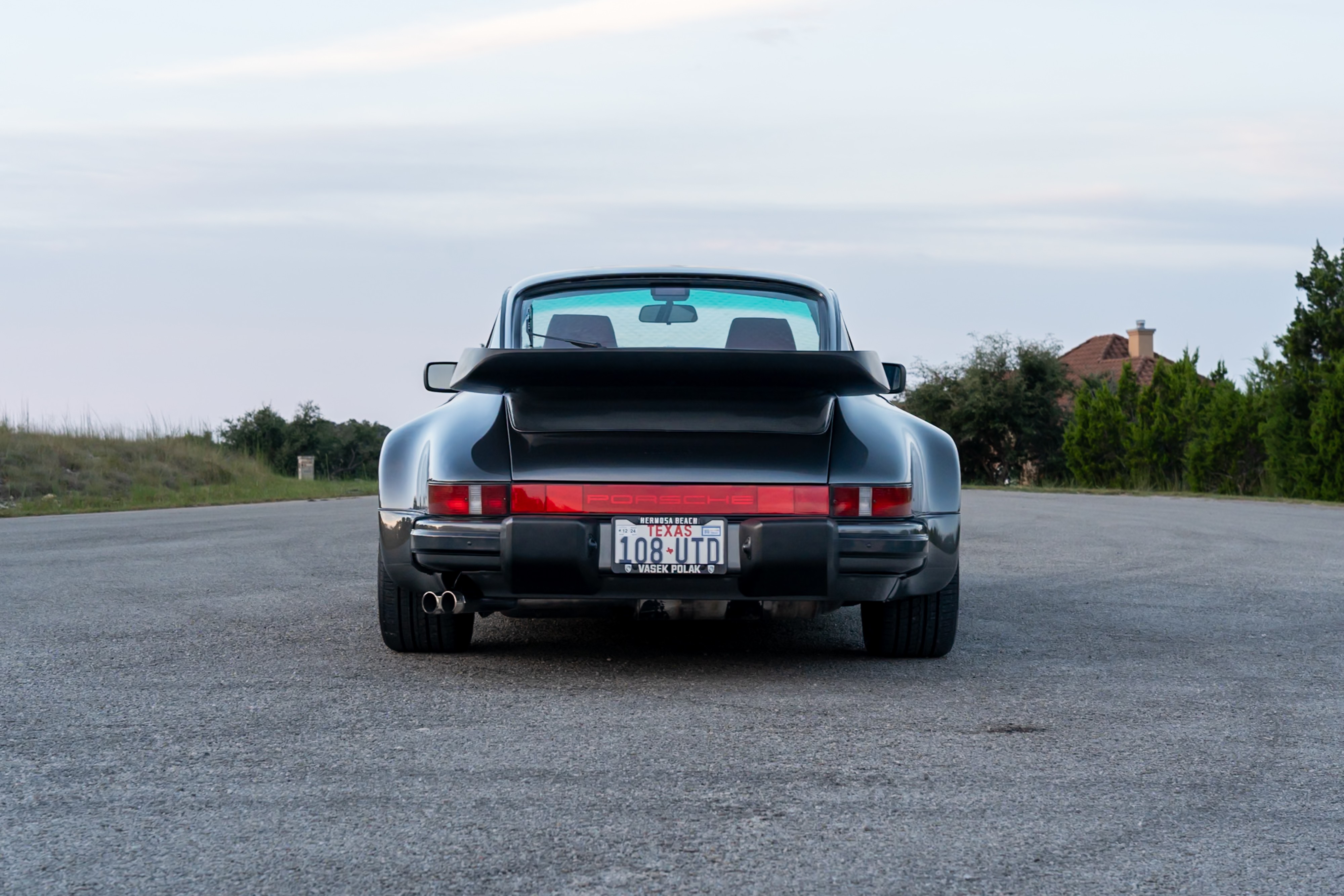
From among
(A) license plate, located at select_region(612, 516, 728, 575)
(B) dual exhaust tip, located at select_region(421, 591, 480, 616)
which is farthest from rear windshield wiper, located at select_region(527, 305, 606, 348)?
(B) dual exhaust tip, located at select_region(421, 591, 480, 616)

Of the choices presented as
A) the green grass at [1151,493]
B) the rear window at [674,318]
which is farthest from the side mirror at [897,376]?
the green grass at [1151,493]

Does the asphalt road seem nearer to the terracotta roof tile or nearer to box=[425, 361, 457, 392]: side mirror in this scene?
box=[425, 361, 457, 392]: side mirror

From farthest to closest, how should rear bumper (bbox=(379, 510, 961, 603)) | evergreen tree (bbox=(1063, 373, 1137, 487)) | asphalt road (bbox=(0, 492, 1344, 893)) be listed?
1. evergreen tree (bbox=(1063, 373, 1137, 487))
2. rear bumper (bbox=(379, 510, 961, 603))
3. asphalt road (bbox=(0, 492, 1344, 893))

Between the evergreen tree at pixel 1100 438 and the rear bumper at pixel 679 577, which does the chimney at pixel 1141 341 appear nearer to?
the evergreen tree at pixel 1100 438

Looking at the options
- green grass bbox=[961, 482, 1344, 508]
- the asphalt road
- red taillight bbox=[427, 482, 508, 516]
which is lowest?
green grass bbox=[961, 482, 1344, 508]

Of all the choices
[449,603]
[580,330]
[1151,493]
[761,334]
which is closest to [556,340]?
[580,330]

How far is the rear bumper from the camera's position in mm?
4414

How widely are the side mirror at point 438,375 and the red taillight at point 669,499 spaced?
1044 mm

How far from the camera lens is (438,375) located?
18.0 feet

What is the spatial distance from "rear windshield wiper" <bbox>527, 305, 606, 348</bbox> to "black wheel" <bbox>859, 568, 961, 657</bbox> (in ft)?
5.09

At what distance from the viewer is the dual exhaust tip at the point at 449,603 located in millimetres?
4543

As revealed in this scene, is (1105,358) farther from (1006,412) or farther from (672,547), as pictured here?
(672,547)

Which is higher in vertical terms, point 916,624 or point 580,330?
point 580,330

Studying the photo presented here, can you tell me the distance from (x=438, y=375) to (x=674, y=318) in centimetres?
104
